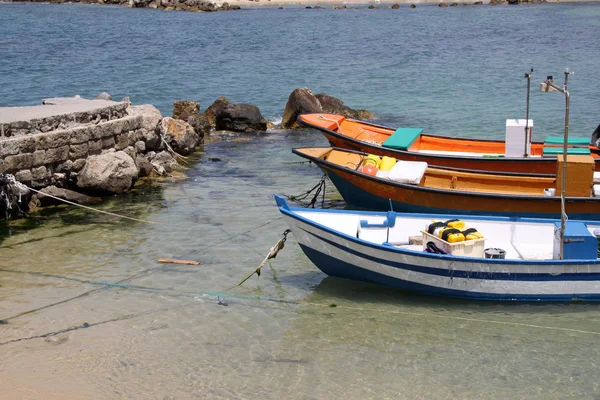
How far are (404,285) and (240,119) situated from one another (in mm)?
13182

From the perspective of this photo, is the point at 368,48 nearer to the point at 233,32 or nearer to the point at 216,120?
the point at 233,32

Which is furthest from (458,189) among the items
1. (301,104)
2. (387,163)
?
(301,104)

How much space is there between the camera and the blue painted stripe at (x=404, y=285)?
1041 centimetres

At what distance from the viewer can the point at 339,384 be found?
336 inches

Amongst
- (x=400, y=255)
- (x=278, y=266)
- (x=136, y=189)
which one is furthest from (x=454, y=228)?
(x=136, y=189)

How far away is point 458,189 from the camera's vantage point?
1431 centimetres

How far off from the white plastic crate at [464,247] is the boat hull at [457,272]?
196 mm

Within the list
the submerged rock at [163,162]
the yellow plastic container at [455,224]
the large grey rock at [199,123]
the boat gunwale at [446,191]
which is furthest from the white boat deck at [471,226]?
the large grey rock at [199,123]

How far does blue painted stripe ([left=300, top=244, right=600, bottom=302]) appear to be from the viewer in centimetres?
1041

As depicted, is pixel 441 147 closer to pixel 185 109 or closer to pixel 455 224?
pixel 455 224

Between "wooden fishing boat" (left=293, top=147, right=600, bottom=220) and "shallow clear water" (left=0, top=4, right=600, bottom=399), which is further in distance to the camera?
"wooden fishing boat" (left=293, top=147, right=600, bottom=220)

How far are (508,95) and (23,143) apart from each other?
20.8 metres

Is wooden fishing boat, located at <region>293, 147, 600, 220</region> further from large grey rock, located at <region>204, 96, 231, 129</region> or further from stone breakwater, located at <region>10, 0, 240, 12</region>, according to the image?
stone breakwater, located at <region>10, 0, 240, 12</region>

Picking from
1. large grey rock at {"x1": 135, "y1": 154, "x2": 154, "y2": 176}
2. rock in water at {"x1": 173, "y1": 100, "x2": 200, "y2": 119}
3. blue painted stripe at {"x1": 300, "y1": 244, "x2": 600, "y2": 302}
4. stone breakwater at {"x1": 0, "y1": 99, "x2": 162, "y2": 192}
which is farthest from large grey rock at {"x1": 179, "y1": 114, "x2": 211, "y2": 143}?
blue painted stripe at {"x1": 300, "y1": 244, "x2": 600, "y2": 302}
